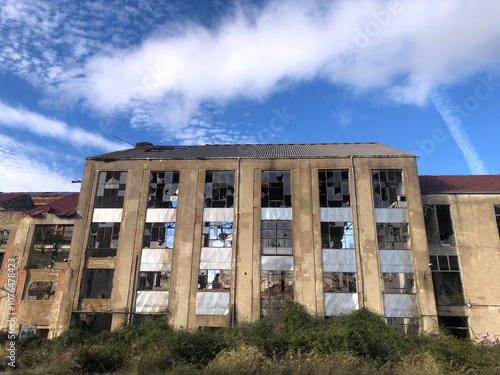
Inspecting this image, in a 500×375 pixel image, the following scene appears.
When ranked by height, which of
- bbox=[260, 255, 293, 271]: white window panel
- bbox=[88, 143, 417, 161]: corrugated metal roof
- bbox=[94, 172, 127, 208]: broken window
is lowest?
bbox=[260, 255, 293, 271]: white window panel

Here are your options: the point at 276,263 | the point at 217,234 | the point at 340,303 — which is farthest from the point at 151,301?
the point at 340,303

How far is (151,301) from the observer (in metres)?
20.1

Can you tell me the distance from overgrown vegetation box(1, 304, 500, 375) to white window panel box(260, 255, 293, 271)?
2.75 metres

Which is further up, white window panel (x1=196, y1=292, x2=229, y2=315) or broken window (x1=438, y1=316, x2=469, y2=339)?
white window panel (x1=196, y1=292, x2=229, y2=315)

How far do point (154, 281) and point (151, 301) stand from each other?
1129 mm

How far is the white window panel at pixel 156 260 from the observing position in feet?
67.9

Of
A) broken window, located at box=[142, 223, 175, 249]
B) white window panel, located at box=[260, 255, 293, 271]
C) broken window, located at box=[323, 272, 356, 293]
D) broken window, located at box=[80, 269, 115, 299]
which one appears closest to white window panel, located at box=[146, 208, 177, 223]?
broken window, located at box=[142, 223, 175, 249]

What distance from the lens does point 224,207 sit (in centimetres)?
2178

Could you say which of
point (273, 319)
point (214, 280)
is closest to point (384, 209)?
point (273, 319)

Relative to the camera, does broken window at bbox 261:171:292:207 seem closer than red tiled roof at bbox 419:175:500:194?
Yes

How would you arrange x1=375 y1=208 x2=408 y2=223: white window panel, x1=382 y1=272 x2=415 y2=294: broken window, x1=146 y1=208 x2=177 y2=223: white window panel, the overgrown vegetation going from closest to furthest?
1. the overgrown vegetation
2. x1=382 y1=272 x2=415 y2=294: broken window
3. x1=375 y1=208 x2=408 y2=223: white window panel
4. x1=146 y1=208 x2=177 y2=223: white window panel

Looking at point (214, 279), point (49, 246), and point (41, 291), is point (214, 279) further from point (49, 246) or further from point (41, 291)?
point (49, 246)

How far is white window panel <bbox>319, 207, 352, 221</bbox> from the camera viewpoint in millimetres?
21094

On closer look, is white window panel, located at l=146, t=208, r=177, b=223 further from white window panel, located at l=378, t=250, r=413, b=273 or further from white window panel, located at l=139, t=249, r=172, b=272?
white window panel, located at l=378, t=250, r=413, b=273
